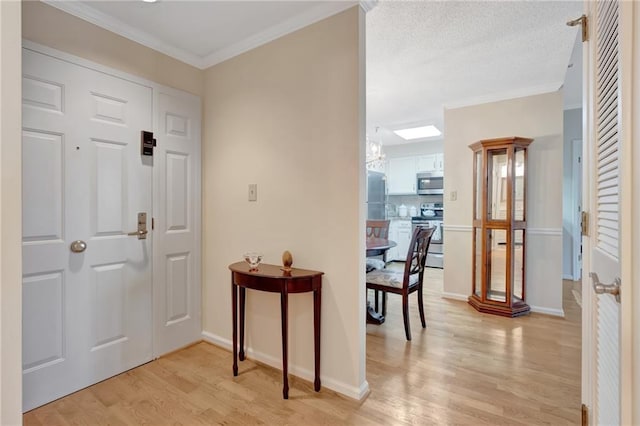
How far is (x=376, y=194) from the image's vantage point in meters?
6.54

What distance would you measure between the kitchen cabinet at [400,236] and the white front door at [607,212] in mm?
5190

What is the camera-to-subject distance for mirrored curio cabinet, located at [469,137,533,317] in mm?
3361

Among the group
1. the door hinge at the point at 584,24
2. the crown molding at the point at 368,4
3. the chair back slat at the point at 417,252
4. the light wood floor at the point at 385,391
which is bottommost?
the light wood floor at the point at 385,391

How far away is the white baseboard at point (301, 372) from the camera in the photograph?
6.25 ft

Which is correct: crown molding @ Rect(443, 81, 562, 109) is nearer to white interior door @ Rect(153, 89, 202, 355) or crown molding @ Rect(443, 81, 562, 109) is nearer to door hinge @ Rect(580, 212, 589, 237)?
door hinge @ Rect(580, 212, 589, 237)

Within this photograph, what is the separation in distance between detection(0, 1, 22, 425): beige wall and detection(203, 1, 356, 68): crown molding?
1721 mm

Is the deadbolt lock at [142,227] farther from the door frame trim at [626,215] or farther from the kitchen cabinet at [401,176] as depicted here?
the kitchen cabinet at [401,176]

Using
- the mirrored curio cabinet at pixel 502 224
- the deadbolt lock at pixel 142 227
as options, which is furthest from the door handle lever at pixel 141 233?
the mirrored curio cabinet at pixel 502 224

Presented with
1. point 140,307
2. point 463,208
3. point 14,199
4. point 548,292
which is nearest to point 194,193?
point 140,307

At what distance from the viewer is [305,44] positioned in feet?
6.97

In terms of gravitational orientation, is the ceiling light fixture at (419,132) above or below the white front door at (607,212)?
above

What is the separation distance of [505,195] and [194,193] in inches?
127

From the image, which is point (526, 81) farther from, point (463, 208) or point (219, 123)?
point (219, 123)

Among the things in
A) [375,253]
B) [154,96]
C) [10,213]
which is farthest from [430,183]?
[10,213]
